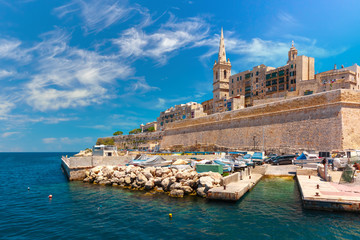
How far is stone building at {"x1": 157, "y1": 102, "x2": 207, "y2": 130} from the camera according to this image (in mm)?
79875

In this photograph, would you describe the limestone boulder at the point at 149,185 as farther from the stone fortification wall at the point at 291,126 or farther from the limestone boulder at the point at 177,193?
the stone fortification wall at the point at 291,126

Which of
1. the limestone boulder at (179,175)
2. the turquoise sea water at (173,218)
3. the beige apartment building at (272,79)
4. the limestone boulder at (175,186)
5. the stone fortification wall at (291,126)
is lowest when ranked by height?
the turquoise sea water at (173,218)

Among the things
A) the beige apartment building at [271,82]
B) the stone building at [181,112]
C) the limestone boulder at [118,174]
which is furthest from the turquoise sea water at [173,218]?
the stone building at [181,112]

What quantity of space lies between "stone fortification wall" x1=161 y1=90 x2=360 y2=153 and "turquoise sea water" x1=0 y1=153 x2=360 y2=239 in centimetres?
1491

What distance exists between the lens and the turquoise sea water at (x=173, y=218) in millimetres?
9453

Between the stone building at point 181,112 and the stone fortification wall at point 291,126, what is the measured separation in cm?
3027

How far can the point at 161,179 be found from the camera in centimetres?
1753

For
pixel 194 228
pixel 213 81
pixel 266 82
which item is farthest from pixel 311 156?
pixel 213 81

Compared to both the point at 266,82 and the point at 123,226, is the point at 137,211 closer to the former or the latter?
the point at 123,226

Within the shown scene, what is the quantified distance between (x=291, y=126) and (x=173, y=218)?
26.2 meters

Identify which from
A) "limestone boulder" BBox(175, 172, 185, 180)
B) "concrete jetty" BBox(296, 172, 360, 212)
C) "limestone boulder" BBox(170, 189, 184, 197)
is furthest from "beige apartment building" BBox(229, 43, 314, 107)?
"limestone boulder" BBox(170, 189, 184, 197)

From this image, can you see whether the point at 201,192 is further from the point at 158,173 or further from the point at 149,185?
the point at 158,173

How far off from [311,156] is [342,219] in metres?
16.0

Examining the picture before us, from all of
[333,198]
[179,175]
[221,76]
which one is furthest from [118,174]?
[221,76]
